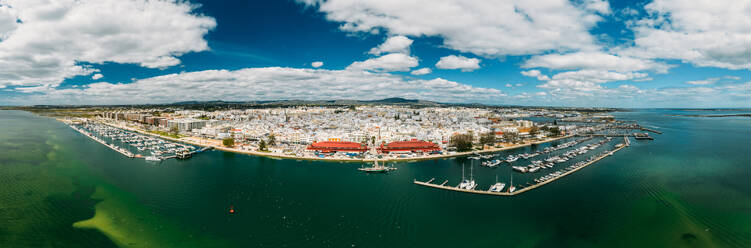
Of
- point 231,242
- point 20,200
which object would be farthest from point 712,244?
point 20,200

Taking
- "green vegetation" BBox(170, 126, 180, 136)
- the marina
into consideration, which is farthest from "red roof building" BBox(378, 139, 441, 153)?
"green vegetation" BBox(170, 126, 180, 136)

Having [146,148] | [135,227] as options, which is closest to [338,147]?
[135,227]

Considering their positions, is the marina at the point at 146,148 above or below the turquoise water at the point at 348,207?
above

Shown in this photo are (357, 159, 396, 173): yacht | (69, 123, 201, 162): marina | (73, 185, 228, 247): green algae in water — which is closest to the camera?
(73, 185, 228, 247): green algae in water

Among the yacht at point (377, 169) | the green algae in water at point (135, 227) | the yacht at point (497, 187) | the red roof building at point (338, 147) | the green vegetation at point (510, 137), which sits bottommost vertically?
the green algae in water at point (135, 227)

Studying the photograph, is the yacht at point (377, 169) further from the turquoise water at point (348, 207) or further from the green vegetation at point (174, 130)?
the green vegetation at point (174, 130)

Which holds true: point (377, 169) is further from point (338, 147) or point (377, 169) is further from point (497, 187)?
point (497, 187)

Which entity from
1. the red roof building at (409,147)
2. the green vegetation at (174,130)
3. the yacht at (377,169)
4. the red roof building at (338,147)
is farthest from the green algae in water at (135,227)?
the green vegetation at (174,130)

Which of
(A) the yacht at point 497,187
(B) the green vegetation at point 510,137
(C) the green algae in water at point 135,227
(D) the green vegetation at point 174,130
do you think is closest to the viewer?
(C) the green algae in water at point 135,227

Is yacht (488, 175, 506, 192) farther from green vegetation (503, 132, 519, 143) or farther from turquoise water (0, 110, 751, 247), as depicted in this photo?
green vegetation (503, 132, 519, 143)
